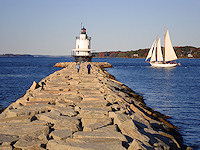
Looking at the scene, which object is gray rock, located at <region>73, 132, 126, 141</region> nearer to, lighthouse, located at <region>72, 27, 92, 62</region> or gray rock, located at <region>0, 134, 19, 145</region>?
gray rock, located at <region>0, 134, 19, 145</region>

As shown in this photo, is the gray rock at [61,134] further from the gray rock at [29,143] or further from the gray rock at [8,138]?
the gray rock at [8,138]

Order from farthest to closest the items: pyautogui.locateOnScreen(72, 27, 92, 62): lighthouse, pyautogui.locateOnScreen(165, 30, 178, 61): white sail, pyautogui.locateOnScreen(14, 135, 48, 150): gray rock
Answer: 1. pyautogui.locateOnScreen(165, 30, 178, 61): white sail
2. pyautogui.locateOnScreen(72, 27, 92, 62): lighthouse
3. pyautogui.locateOnScreen(14, 135, 48, 150): gray rock

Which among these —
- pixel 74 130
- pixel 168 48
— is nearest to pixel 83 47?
pixel 168 48

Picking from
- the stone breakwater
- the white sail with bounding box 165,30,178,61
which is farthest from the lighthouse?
the stone breakwater

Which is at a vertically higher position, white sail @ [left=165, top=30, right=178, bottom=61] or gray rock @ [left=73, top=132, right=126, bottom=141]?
white sail @ [left=165, top=30, right=178, bottom=61]

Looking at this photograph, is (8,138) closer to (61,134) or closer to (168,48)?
(61,134)

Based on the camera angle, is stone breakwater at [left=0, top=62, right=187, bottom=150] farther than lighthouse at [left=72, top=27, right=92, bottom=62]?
No

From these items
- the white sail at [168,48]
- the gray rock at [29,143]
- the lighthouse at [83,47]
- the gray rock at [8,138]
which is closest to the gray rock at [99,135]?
the gray rock at [29,143]

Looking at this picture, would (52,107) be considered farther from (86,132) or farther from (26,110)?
(86,132)

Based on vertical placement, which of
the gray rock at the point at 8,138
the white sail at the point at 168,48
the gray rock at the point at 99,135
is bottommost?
the gray rock at the point at 8,138

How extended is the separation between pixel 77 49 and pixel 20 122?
42.6m

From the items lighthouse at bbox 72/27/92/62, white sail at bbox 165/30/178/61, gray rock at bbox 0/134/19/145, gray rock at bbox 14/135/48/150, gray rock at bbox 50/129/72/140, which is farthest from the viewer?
white sail at bbox 165/30/178/61

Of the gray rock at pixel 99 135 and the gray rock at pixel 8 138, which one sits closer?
the gray rock at pixel 8 138

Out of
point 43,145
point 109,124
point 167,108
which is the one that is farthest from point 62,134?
point 167,108
